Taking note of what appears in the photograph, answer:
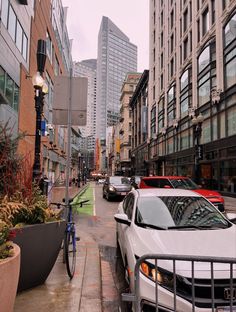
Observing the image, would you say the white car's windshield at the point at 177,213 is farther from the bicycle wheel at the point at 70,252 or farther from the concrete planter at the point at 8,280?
the concrete planter at the point at 8,280

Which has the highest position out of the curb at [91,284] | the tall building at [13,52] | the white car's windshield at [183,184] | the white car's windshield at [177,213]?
the tall building at [13,52]

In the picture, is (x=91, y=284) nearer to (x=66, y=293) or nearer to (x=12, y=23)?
(x=66, y=293)

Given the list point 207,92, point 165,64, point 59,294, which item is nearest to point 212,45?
point 207,92

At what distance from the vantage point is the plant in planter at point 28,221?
158 inches

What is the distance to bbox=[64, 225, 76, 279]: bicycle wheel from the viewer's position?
4.90m

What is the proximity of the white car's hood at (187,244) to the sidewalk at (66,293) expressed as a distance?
1.00m

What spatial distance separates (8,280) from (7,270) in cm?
10

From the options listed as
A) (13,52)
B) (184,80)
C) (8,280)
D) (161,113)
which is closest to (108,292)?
(8,280)

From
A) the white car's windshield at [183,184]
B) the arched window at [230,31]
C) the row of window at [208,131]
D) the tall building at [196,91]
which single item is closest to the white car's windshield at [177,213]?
the white car's windshield at [183,184]

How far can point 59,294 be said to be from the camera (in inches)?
169

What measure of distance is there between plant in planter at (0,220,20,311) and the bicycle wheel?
6.10 ft

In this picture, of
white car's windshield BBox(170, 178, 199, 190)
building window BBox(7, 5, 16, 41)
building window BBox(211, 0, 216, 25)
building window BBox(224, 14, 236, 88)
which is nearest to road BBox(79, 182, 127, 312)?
white car's windshield BBox(170, 178, 199, 190)

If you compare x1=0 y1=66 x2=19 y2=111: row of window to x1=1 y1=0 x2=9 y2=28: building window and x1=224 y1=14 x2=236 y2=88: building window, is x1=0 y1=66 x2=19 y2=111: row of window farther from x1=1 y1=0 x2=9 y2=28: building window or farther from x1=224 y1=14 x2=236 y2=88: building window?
x1=224 y1=14 x2=236 y2=88: building window

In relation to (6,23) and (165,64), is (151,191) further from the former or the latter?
(165,64)
